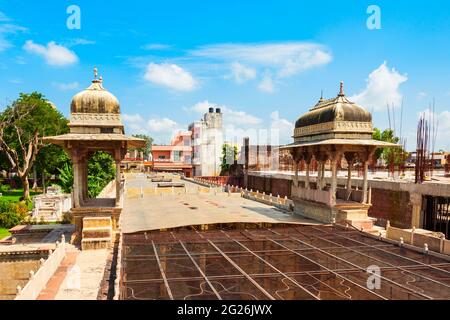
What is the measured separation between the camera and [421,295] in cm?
980

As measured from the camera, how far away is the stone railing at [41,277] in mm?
9398

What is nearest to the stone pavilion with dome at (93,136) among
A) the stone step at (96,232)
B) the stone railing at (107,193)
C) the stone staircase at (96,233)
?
the stone staircase at (96,233)

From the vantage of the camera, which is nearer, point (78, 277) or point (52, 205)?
point (78, 277)

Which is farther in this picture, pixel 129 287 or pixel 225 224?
pixel 225 224

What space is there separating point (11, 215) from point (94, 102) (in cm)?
1770

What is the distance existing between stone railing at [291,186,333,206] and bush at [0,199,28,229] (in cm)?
2234

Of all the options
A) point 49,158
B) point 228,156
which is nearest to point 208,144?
point 228,156

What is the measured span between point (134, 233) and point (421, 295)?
41.1ft

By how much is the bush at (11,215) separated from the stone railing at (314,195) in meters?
22.3

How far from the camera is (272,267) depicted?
1218 cm

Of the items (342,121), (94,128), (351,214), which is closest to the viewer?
(94,128)

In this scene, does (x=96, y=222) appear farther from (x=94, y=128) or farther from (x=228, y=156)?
(x=228, y=156)

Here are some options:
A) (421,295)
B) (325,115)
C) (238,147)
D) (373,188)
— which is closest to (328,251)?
(421,295)
